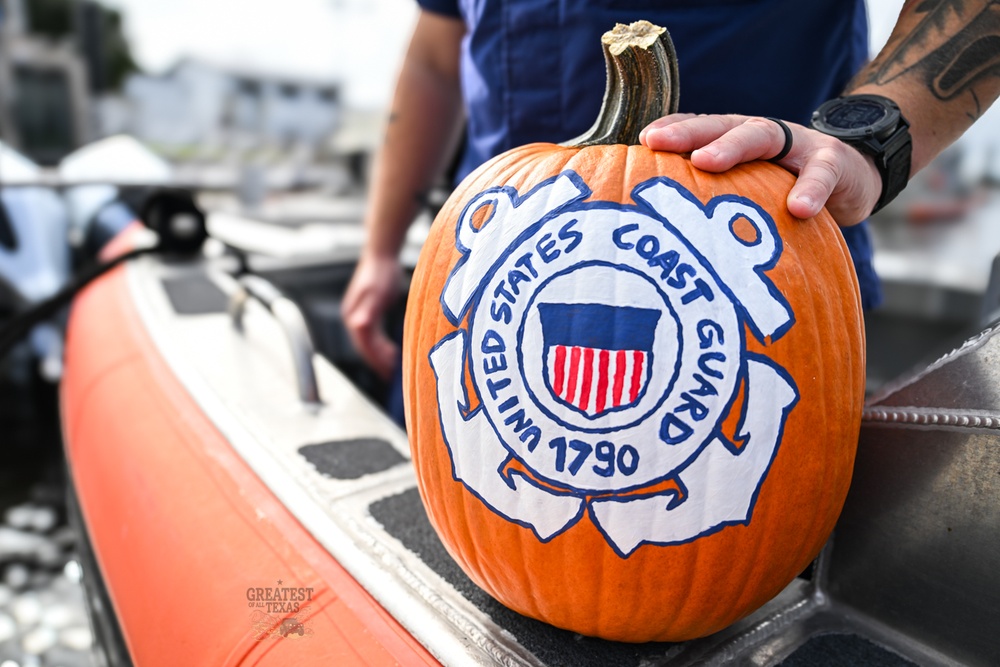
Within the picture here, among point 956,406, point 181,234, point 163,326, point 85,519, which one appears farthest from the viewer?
point 181,234

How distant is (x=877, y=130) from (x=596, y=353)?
0.47m

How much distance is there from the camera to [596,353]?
0.68 metres

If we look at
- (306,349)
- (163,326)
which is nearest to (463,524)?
(306,349)

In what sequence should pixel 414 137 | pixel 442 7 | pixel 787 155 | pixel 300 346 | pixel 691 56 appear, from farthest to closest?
pixel 414 137 < pixel 442 7 < pixel 300 346 < pixel 691 56 < pixel 787 155

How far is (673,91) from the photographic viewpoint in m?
0.83

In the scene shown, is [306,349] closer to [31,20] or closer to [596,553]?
[596,553]

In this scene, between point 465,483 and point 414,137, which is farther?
point 414,137

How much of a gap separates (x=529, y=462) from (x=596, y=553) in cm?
12

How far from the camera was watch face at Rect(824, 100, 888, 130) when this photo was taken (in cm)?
84

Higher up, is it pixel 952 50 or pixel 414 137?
pixel 952 50
